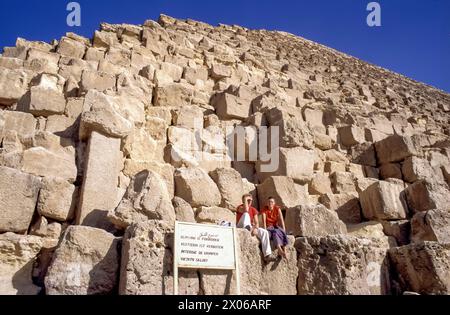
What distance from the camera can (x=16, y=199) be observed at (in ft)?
16.1

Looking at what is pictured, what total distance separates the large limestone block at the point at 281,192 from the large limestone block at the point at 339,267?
2.03 m

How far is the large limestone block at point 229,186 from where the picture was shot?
259 inches

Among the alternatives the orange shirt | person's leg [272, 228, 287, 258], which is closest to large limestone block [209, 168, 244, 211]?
the orange shirt

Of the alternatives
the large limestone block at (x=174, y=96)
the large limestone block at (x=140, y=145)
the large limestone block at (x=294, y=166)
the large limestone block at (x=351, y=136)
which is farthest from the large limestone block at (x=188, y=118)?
the large limestone block at (x=351, y=136)

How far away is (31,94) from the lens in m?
6.92

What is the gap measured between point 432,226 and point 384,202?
111 centimetres

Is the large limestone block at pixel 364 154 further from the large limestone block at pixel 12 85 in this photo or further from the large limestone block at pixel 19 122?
the large limestone block at pixel 12 85

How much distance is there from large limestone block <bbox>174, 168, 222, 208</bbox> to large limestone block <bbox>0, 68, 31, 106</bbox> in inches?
145

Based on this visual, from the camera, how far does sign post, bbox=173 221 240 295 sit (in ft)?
13.2

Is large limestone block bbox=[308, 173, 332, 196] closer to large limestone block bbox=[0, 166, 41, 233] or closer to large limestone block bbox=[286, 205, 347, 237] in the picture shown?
large limestone block bbox=[286, 205, 347, 237]

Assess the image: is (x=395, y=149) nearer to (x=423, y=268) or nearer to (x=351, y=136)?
(x=351, y=136)

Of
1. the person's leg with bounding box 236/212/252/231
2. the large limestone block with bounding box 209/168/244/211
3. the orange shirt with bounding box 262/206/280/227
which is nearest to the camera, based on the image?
the person's leg with bounding box 236/212/252/231

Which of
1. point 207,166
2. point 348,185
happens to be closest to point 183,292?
point 207,166

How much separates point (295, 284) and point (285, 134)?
3.94 metres
